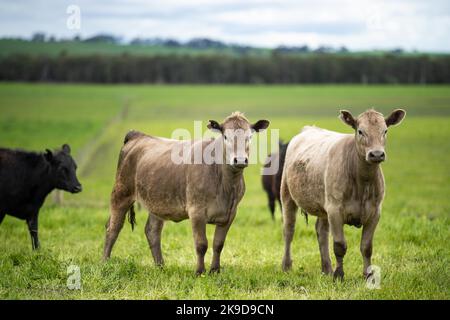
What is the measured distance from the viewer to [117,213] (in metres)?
11.5

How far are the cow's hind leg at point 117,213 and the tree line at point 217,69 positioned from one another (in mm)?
105693

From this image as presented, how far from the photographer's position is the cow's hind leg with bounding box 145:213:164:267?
1115cm

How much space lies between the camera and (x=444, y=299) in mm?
8055

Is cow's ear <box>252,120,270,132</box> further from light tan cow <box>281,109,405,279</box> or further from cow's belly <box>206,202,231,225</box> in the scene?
cow's belly <box>206,202,231,225</box>

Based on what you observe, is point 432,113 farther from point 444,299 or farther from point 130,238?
point 444,299

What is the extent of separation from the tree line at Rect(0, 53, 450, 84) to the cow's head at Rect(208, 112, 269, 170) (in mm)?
106625

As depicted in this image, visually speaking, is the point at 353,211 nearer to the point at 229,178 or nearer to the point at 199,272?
the point at 229,178

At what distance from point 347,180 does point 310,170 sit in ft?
3.25

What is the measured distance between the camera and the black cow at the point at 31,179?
12.8 metres

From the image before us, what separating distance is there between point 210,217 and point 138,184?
1744mm

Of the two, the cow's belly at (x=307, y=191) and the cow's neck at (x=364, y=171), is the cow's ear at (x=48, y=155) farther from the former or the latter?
the cow's neck at (x=364, y=171)
